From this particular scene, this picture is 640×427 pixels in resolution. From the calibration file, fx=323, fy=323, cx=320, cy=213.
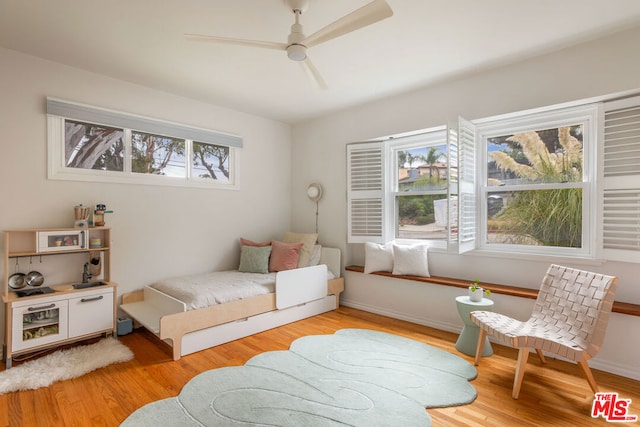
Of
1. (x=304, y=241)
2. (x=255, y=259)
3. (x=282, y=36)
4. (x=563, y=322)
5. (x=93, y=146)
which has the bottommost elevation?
(x=563, y=322)

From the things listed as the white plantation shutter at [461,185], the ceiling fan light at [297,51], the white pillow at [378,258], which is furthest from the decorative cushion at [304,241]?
the ceiling fan light at [297,51]

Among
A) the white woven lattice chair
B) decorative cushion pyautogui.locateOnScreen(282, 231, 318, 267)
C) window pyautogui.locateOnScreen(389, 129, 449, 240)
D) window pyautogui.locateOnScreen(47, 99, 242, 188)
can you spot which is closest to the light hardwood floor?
the white woven lattice chair

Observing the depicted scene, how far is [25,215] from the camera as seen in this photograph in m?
2.87

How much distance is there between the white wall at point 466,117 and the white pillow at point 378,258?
0.22 m

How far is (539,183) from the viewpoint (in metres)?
3.15

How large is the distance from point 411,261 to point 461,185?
1.10 meters

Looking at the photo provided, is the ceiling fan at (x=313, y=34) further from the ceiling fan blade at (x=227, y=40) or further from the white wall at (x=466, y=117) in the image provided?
the white wall at (x=466, y=117)

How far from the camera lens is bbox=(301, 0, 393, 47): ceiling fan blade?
1.75m

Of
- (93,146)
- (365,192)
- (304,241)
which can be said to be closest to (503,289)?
(365,192)

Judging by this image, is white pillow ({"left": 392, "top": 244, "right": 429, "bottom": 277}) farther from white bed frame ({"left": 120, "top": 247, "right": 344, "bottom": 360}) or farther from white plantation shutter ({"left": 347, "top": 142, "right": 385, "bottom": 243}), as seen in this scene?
white bed frame ({"left": 120, "top": 247, "right": 344, "bottom": 360})

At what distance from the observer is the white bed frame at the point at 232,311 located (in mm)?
2816

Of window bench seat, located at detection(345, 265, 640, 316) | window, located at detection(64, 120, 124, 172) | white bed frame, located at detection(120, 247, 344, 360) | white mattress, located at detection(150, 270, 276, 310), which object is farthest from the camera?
window, located at detection(64, 120, 124, 172)

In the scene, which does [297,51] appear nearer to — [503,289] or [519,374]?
[519,374]

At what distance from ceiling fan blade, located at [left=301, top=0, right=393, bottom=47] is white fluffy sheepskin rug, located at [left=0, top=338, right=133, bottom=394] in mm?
2910
